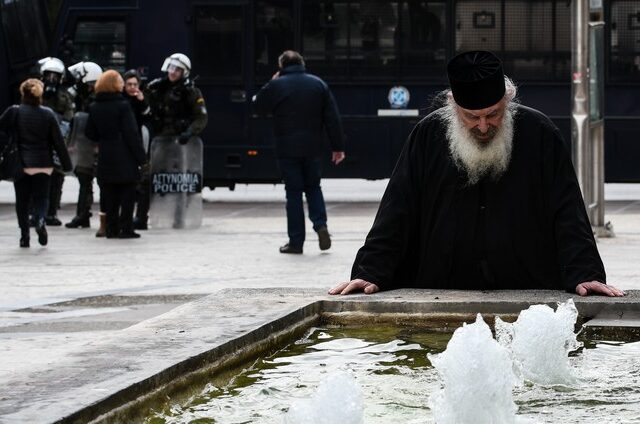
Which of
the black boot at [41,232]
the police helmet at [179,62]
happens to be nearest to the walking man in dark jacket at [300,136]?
the black boot at [41,232]

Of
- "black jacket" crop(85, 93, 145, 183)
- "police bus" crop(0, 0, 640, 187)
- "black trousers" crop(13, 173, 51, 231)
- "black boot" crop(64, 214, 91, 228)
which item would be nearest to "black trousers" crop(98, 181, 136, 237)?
"black jacket" crop(85, 93, 145, 183)

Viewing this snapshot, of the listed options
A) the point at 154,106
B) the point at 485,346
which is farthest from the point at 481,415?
the point at 154,106

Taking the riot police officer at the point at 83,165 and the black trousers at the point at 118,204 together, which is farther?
the riot police officer at the point at 83,165

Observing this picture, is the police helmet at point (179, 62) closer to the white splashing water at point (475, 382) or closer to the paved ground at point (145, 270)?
the paved ground at point (145, 270)

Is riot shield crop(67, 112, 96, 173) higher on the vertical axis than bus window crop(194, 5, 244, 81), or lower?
lower

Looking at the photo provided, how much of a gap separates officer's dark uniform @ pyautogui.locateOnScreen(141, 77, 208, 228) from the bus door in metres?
4.55

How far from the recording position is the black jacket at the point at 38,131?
53.7ft

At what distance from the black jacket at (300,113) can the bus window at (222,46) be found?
25.7 feet

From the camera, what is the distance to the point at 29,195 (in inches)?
649

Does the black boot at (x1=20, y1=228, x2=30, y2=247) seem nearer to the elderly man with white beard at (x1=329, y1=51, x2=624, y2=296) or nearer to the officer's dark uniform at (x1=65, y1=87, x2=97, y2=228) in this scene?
the officer's dark uniform at (x1=65, y1=87, x2=97, y2=228)

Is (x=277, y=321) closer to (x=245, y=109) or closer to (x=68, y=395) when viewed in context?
(x=68, y=395)

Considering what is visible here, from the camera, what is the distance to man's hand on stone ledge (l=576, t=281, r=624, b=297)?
21.7 feet

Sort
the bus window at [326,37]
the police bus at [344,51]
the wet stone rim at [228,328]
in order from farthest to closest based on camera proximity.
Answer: the bus window at [326,37] → the police bus at [344,51] → the wet stone rim at [228,328]

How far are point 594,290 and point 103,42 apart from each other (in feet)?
57.9
